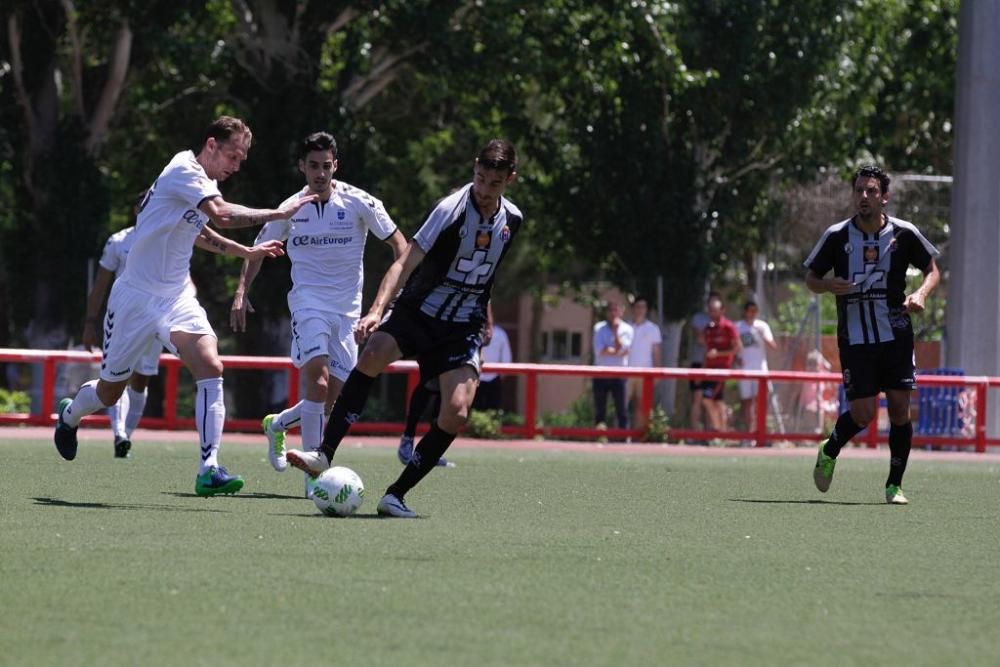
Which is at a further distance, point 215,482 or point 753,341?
point 753,341

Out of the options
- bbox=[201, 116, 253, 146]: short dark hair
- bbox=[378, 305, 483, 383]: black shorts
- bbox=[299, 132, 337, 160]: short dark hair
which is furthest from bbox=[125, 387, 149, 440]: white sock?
bbox=[378, 305, 483, 383]: black shorts

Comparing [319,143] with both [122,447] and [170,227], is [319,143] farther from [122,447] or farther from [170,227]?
[122,447]

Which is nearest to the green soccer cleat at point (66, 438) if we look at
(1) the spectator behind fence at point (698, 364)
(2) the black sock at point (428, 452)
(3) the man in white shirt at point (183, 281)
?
(3) the man in white shirt at point (183, 281)

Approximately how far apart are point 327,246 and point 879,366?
345 cm

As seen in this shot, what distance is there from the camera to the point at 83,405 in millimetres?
11188

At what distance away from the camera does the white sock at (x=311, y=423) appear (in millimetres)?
11359

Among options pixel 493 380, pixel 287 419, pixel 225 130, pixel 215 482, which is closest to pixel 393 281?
pixel 225 130

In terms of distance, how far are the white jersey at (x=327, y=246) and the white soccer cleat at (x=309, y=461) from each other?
191cm

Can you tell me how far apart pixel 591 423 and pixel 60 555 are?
54.9 feet

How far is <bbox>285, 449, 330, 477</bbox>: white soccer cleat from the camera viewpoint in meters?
9.66

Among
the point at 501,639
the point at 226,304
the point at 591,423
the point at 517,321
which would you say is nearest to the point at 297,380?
the point at 591,423

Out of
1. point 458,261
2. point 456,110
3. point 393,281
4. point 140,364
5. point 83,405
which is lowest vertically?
point 83,405

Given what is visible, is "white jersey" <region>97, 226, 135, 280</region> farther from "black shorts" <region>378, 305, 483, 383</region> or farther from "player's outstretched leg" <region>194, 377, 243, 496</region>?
"black shorts" <region>378, 305, 483, 383</region>

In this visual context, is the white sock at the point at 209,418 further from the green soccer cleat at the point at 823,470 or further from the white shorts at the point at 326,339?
the green soccer cleat at the point at 823,470
